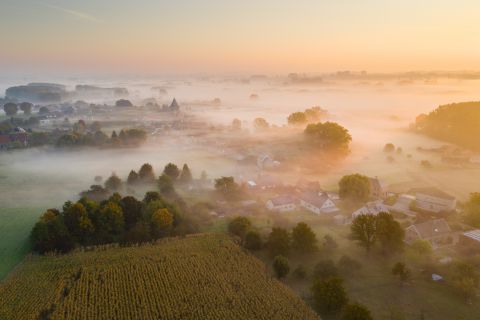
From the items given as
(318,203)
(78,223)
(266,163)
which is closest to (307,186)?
(318,203)

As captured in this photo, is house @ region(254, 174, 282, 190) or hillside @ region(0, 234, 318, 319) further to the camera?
house @ region(254, 174, 282, 190)

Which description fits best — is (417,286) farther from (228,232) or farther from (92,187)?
(92,187)

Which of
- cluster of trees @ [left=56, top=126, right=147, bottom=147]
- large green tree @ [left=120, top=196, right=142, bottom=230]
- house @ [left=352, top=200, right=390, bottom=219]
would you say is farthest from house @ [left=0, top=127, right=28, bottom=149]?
house @ [left=352, top=200, right=390, bottom=219]

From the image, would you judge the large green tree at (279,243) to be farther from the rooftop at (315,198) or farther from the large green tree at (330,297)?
the rooftop at (315,198)

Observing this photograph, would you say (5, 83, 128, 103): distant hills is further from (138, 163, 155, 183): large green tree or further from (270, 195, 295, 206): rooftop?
(270, 195, 295, 206): rooftop

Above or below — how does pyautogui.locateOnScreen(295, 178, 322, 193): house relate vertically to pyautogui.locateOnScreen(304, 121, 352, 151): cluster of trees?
below

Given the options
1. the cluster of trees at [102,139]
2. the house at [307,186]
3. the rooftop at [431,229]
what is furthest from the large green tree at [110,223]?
the cluster of trees at [102,139]
